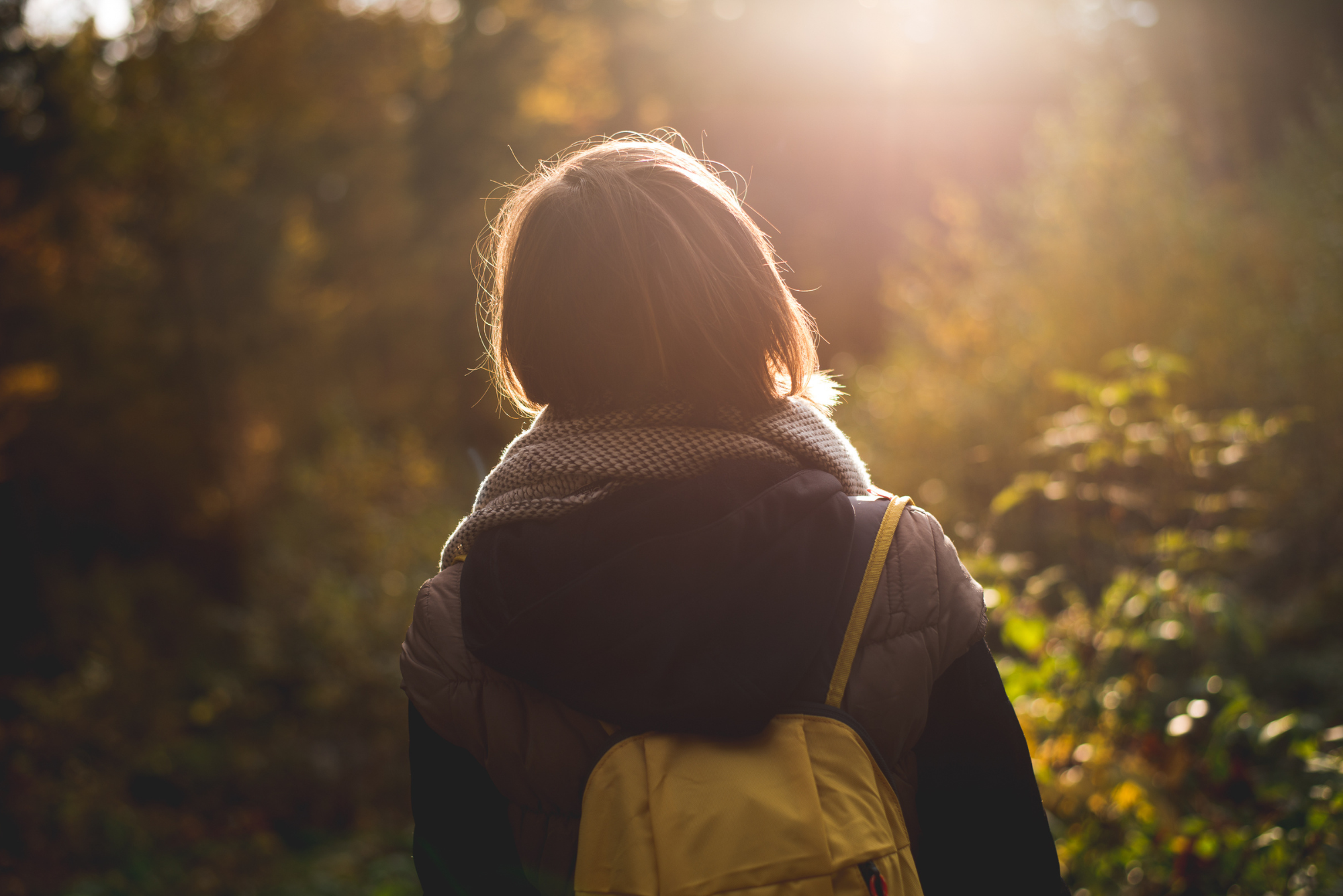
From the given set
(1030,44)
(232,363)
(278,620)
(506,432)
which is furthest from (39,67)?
(1030,44)

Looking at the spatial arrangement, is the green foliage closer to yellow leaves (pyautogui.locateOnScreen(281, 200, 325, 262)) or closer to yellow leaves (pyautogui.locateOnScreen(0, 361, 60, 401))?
yellow leaves (pyautogui.locateOnScreen(0, 361, 60, 401))

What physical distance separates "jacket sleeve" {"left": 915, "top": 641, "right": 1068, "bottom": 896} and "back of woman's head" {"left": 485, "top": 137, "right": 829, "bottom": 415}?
445 millimetres

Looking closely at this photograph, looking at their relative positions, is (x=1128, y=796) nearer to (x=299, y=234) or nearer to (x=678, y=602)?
(x=678, y=602)

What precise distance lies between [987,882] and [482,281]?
3.86 ft

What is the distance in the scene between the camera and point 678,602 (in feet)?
3.03

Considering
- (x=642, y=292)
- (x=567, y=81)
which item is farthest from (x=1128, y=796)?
(x=567, y=81)

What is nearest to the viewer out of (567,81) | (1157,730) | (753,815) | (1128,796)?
(753,815)

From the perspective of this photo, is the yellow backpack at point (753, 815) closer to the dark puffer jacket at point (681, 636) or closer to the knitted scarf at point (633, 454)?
the dark puffer jacket at point (681, 636)

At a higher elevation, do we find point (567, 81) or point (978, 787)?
point (567, 81)

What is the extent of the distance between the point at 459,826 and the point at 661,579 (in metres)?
0.45

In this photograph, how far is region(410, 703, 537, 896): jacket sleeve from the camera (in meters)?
1.06

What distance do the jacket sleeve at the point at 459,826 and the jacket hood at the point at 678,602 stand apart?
0.62ft

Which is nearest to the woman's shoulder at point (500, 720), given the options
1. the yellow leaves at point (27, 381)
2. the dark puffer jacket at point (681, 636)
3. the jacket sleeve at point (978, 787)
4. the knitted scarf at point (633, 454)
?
the dark puffer jacket at point (681, 636)

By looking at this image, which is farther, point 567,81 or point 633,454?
point 567,81
